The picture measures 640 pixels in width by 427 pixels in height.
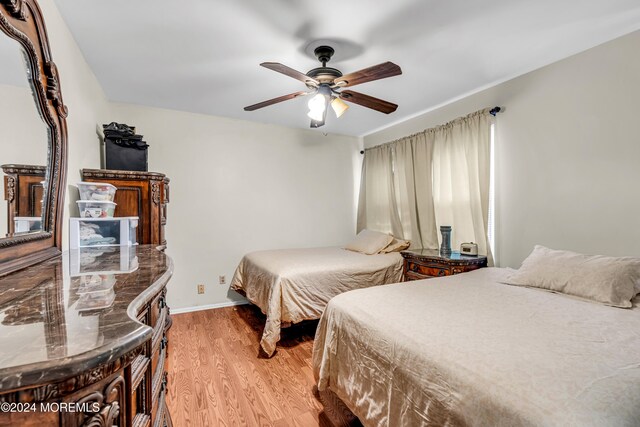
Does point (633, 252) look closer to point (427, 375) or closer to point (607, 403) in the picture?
point (607, 403)

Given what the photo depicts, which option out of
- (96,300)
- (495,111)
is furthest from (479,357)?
(495,111)

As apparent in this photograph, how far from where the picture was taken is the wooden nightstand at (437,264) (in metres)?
2.78

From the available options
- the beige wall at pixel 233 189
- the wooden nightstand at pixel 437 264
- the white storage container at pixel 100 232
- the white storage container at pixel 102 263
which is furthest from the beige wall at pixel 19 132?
the wooden nightstand at pixel 437 264

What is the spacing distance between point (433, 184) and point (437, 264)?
1.11m

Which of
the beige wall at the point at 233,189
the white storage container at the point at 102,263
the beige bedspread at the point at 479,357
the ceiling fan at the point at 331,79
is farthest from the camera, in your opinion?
the beige wall at the point at 233,189

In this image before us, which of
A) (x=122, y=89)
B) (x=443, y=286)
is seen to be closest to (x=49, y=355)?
(x=443, y=286)

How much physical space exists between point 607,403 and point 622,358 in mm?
349

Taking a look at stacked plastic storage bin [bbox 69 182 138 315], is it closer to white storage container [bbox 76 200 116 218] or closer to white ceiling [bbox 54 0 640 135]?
white storage container [bbox 76 200 116 218]

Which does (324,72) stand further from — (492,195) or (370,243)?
(370,243)

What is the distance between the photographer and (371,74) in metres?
1.93

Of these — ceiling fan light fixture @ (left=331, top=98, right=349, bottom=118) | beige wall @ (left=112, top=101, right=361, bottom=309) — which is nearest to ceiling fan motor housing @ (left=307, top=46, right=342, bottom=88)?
ceiling fan light fixture @ (left=331, top=98, right=349, bottom=118)

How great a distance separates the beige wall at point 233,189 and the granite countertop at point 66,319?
101 inches

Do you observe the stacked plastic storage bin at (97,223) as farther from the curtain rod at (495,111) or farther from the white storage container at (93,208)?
the curtain rod at (495,111)

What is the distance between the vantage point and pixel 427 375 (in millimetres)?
1136
